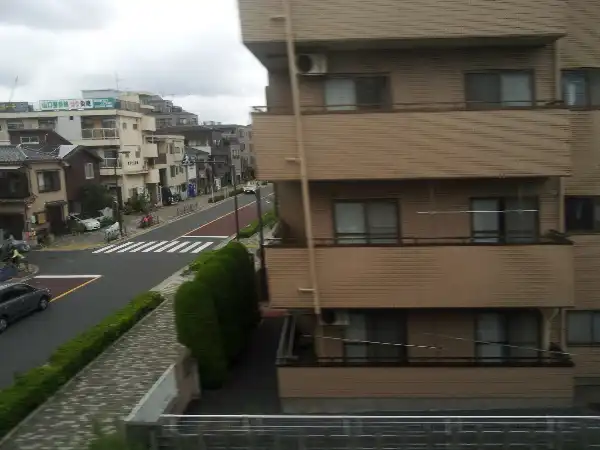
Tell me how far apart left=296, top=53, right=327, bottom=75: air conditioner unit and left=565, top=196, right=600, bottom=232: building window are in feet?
18.5

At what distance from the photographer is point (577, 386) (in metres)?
10.8

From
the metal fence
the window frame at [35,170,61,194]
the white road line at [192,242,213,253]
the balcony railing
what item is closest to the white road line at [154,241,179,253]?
the white road line at [192,242,213,253]

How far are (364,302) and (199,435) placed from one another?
356 centimetres

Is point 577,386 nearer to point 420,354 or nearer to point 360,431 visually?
point 420,354

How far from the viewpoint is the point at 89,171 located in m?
46.6

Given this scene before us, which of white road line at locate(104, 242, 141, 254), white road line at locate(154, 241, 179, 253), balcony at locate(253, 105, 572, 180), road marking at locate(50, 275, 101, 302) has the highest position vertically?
balcony at locate(253, 105, 572, 180)

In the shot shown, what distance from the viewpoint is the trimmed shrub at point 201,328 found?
10641mm

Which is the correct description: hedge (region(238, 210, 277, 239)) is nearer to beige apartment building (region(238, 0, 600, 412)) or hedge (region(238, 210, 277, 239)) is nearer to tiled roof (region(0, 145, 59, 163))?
tiled roof (region(0, 145, 59, 163))

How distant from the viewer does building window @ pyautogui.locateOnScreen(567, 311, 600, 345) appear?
35.7 ft

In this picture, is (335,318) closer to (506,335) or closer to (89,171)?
(506,335)

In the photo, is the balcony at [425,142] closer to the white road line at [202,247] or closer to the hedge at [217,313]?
the hedge at [217,313]

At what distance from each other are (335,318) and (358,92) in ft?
14.2

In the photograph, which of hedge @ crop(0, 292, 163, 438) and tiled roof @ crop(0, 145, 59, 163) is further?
tiled roof @ crop(0, 145, 59, 163)

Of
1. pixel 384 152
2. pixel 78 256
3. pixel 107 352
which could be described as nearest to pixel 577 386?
pixel 384 152
